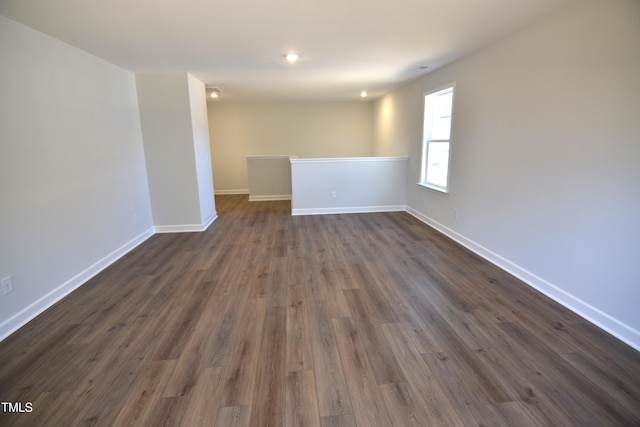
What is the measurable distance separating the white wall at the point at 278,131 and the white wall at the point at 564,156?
447 centimetres

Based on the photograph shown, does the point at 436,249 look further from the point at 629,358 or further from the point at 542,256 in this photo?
the point at 629,358

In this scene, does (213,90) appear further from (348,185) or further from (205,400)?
(205,400)

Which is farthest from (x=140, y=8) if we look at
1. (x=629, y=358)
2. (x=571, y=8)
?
(x=629, y=358)

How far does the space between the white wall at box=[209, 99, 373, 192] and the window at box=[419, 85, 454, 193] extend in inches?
135

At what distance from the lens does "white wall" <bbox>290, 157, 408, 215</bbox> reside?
18.4ft

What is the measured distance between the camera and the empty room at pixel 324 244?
1.73 m

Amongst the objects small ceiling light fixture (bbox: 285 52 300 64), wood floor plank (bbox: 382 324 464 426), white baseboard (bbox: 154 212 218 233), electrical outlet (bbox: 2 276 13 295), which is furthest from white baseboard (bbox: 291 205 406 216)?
Result: electrical outlet (bbox: 2 276 13 295)

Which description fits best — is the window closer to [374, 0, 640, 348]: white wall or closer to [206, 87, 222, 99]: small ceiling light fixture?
[374, 0, 640, 348]: white wall

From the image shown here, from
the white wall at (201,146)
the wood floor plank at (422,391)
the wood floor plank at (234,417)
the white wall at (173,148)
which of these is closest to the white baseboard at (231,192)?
the white wall at (201,146)

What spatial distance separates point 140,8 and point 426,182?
14.1 ft

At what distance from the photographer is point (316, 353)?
6.63 feet

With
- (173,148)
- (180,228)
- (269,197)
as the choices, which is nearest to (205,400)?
(180,228)

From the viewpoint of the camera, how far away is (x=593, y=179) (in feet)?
7.39

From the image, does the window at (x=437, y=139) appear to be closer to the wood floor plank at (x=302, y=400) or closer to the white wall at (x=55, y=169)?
the wood floor plank at (x=302, y=400)
